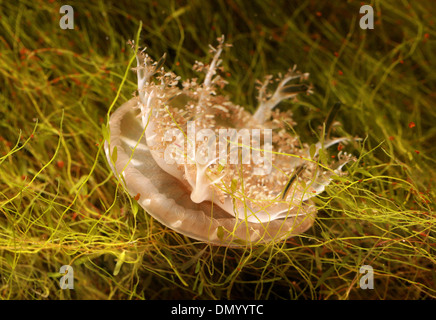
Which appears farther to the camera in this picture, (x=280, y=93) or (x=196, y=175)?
(x=280, y=93)

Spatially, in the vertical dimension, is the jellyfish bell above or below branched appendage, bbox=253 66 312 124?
below

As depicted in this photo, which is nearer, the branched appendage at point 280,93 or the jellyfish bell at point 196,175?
the jellyfish bell at point 196,175

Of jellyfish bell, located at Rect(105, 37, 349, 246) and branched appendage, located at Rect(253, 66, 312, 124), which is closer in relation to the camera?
jellyfish bell, located at Rect(105, 37, 349, 246)

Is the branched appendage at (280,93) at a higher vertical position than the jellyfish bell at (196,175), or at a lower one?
higher

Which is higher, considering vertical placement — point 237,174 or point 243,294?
point 237,174

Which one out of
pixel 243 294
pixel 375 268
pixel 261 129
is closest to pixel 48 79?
pixel 261 129

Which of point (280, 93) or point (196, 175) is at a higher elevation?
point (280, 93)

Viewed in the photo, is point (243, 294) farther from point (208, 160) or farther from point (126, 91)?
point (126, 91)

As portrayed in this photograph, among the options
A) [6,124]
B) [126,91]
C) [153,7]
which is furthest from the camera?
[153,7]
